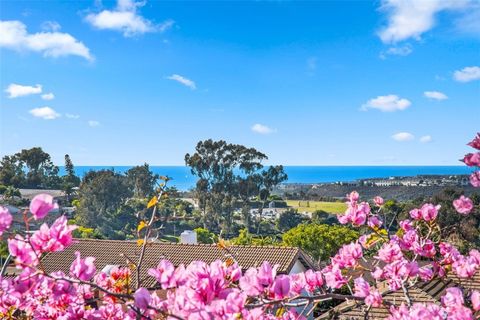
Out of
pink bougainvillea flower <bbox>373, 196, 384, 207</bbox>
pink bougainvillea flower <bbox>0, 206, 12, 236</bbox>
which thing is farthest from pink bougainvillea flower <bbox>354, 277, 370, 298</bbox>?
pink bougainvillea flower <bbox>373, 196, 384, 207</bbox>

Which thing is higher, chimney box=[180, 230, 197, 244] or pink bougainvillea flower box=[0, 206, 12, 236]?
pink bougainvillea flower box=[0, 206, 12, 236]

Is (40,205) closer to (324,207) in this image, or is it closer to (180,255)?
(180,255)

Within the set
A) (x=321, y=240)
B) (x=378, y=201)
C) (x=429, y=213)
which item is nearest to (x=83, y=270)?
(x=429, y=213)

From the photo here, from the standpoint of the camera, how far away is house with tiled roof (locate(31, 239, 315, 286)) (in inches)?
605

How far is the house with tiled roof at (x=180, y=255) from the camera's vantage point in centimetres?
1537

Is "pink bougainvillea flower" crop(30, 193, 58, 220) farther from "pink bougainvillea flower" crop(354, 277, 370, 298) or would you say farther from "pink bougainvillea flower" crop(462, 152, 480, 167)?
"pink bougainvillea flower" crop(462, 152, 480, 167)

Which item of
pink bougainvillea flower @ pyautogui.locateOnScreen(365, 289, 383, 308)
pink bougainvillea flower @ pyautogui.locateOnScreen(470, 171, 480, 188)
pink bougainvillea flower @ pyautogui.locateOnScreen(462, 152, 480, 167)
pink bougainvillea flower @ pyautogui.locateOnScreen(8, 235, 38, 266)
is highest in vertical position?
pink bougainvillea flower @ pyautogui.locateOnScreen(462, 152, 480, 167)

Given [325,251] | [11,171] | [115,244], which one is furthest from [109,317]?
[11,171]

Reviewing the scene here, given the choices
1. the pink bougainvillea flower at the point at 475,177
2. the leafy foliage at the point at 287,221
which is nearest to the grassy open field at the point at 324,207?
the leafy foliage at the point at 287,221

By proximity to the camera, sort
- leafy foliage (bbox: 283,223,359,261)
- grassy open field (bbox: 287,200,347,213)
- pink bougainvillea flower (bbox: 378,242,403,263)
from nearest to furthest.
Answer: pink bougainvillea flower (bbox: 378,242,403,263), leafy foliage (bbox: 283,223,359,261), grassy open field (bbox: 287,200,347,213)

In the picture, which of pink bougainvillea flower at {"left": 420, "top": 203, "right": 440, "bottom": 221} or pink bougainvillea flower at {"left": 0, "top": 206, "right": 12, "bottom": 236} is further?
pink bougainvillea flower at {"left": 420, "top": 203, "right": 440, "bottom": 221}

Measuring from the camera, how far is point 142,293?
1.97 m

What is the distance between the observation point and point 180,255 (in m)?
16.5

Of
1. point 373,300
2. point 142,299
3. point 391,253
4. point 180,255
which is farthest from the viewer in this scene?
point 180,255
